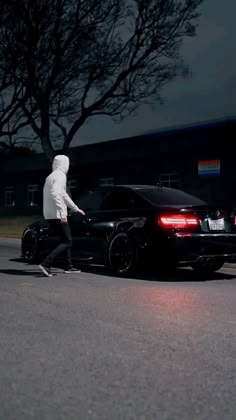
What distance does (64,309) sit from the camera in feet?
24.5

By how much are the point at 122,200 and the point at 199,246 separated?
1.85 meters

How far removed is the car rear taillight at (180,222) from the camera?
1003 cm

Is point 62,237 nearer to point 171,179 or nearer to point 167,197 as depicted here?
point 167,197

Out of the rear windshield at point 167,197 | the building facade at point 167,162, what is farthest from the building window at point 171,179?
the rear windshield at point 167,197

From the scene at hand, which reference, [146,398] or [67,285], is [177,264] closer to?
[67,285]

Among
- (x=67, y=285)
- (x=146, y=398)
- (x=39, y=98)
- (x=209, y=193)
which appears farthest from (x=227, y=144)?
(x=146, y=398)

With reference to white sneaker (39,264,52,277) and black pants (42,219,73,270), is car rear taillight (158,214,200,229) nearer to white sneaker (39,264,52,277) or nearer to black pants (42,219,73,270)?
black pants (42,219,73,270)

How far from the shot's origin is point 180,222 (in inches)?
395

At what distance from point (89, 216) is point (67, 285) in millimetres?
2046

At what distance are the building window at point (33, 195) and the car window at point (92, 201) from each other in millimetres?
43330

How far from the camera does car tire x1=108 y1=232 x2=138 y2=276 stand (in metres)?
10.4

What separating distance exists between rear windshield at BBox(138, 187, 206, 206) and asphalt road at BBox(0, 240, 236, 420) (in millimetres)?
1694

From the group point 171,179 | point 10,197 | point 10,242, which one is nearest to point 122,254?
point 10,242

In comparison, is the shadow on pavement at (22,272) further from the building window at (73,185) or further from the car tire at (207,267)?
the building window at (73,185)
